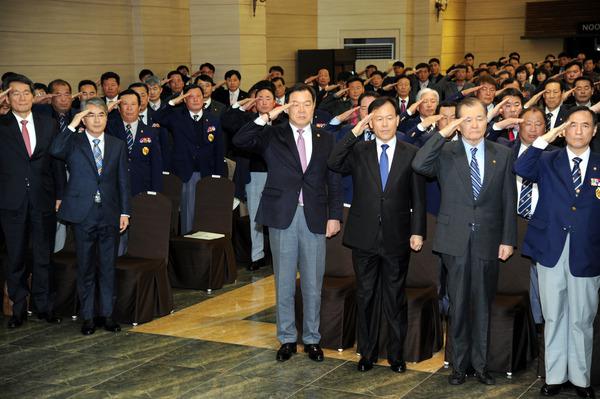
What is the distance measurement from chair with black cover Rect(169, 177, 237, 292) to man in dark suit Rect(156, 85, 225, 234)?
561 millimetres

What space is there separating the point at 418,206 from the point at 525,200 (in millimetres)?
1081

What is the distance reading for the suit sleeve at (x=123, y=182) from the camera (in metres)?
7.10

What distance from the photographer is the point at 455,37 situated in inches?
903

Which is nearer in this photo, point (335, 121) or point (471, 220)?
point (471, 220)

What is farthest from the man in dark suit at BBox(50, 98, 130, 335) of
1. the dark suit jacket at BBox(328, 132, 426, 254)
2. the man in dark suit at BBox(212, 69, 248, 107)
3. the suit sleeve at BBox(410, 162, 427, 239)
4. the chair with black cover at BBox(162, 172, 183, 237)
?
the man in dark suit at BBox(212, 69, 248, 107)

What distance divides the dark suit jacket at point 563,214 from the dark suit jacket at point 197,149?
444cm

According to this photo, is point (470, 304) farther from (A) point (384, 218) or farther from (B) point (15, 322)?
(B) point (15, 322)

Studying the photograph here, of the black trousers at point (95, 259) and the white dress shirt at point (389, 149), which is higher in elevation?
the white dress shirt at point (389, 149)

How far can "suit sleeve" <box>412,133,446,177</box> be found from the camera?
5637 mm

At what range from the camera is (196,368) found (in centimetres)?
621

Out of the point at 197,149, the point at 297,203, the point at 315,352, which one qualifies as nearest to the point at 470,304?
the point at 315,352

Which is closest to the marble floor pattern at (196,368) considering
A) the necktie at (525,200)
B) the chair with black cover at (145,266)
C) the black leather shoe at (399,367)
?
the black leather shoe at (399,367)

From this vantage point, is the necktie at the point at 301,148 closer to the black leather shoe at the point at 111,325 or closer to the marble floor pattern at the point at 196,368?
the marble floor pattern at the point at 196,368

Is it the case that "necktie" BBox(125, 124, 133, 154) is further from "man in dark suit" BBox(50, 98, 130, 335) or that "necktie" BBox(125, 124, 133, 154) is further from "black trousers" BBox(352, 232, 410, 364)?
"black trousers" BBox(352, 232, 410, 364)
